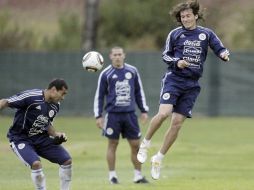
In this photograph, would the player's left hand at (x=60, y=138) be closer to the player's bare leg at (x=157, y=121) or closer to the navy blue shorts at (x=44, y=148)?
the navy blue shorts at (x=44, y=148)

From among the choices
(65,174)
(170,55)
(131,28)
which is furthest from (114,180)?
(131,28)

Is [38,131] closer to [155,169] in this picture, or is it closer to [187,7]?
[155,169]

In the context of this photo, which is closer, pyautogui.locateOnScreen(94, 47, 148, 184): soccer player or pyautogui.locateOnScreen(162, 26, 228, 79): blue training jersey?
pyautogui.locateOnScreen(162, 26, 228, 79): blue training jersey

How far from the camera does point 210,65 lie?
34000 mm

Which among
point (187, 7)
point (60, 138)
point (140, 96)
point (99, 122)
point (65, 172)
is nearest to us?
point (60, 138)

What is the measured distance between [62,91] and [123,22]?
117ft

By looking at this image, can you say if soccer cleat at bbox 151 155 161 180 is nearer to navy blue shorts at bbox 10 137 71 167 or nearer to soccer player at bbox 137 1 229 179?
soccer player at bbox 137 1 229 179

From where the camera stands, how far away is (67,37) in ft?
161

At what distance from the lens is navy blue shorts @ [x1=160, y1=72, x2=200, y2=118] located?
14.2m

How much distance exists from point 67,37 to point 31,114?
3601 centimetres

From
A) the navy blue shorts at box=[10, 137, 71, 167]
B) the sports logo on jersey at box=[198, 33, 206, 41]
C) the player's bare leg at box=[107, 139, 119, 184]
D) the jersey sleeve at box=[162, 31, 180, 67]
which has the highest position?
the sports logo on jersey at box=[198, 33, 206, 41]

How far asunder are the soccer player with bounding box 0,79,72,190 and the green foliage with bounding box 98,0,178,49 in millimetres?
34678

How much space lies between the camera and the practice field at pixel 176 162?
15.8 meters

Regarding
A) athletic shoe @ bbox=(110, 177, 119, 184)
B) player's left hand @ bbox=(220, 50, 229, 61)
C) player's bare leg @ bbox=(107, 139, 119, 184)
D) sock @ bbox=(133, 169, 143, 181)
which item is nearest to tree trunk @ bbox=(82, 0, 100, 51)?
player's bare leg @ bbox=(107, 139, 119, 184)
